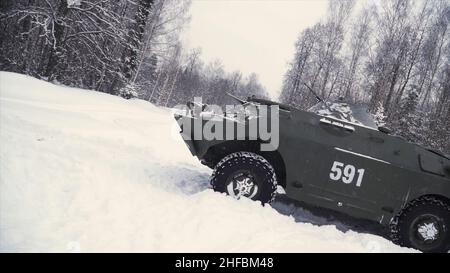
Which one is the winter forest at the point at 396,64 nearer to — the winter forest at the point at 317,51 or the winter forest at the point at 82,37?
the winter forest at the point at 317,51

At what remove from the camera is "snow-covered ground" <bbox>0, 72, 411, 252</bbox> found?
12.5 feet

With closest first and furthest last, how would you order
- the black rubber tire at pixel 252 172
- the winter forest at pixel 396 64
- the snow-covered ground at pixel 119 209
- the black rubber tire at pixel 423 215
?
the snow-covered ground at pixel 119 209 < the black rubber tire at pixel 252 172 < the black rubber tire at pixel 423 215 < the winter forest at pixel 396 64

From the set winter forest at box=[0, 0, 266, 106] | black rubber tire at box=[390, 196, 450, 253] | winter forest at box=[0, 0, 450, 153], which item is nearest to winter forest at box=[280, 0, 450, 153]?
winter forest at box=[0, 0, 450, 153]

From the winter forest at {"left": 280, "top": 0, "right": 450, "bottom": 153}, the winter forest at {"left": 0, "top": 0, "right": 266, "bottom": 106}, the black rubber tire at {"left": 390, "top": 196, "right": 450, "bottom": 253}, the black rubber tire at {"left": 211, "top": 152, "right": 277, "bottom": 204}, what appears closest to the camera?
the black rubber tire at {"left": 211, "top": 152, "right": 277, "bottom": 204}

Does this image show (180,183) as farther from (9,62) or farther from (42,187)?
(9,62)

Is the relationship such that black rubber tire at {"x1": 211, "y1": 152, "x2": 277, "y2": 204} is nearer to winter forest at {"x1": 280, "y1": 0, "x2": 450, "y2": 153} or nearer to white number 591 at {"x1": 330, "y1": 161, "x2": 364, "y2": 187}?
white number 591 at {"x1": 330, "y1": 161, "x2": 364, "y2": 187}

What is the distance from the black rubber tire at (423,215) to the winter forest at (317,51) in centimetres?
Result: 1204

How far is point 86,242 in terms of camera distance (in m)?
3.67

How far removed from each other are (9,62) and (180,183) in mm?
14103

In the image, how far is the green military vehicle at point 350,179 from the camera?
5121 millimetres

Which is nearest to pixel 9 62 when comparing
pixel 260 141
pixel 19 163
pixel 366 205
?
pixel 19 163

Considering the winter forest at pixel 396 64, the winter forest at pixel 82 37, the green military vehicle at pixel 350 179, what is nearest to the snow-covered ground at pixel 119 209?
the green military vehicle at pixel 350 179

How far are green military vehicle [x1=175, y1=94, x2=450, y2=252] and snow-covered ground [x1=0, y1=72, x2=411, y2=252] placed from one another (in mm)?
359

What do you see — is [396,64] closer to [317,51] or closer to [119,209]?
[317,51]
